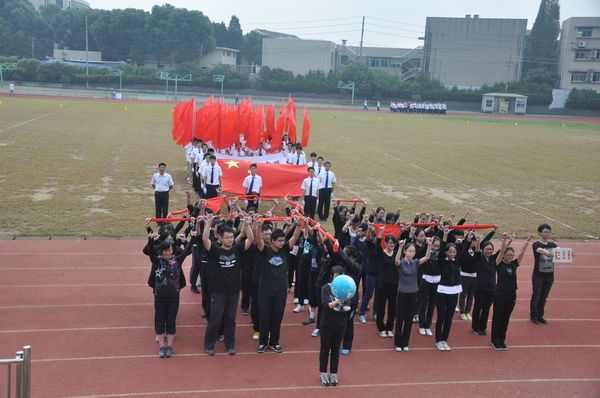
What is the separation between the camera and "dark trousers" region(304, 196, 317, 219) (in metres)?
13.4

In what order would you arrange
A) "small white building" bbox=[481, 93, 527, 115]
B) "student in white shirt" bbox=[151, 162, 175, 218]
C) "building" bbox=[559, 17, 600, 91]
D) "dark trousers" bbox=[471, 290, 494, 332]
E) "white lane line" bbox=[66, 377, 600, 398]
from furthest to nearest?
"building" bbox=[559, 17, 600, 91], "small white building" bbox=[481, 93, 527, 115], "student in white shirt" bbox=[151, 162, 175, 218], "dark trousers" bbox=[471, 290, 494, 332], "white lane line" bbox=[66, 377, 600, 398]

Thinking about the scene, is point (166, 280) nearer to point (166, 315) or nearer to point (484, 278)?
point (166, 315)

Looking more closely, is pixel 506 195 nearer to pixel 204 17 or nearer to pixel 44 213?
pixel 44 213

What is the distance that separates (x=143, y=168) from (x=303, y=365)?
1497 cm

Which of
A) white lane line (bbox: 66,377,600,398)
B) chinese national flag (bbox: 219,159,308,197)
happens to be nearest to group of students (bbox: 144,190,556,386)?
white lane line (bbox: 66,377,600,398)

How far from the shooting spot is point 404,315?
23.2ft

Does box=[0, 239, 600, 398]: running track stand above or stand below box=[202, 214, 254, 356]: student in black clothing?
below

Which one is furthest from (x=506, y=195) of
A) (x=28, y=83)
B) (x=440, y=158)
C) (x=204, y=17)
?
(x=204, y=17)

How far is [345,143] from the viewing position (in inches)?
1192

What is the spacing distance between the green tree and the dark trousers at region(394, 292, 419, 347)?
74.7m

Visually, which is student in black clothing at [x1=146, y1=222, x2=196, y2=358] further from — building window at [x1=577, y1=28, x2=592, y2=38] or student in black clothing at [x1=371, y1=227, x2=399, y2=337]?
building window at [x1=577, y1=28, x2=592, y2=38]

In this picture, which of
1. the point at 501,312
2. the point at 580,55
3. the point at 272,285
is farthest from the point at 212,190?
the point at 580,55

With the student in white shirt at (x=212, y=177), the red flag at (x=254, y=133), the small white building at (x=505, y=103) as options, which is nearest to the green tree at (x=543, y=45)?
the small white building at (x=505, y=103)

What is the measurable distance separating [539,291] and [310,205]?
249 inches
